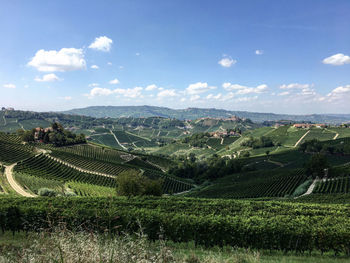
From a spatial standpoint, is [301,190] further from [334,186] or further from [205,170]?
[205,170]

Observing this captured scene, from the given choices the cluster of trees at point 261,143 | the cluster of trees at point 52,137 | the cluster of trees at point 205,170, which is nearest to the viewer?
the cluster of trees at point 205,170

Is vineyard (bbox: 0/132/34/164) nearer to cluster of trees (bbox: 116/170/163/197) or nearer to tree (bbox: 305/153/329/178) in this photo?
cluster of trees (bbox: 116/170/163/197)

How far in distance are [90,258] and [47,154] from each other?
304 feet

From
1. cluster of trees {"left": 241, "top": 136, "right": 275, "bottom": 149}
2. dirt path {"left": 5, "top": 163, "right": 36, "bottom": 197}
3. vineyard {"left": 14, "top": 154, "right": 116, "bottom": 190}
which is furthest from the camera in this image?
cluster of trees {"left": 241, "top": 136, "right": 275, "bottom": 149}

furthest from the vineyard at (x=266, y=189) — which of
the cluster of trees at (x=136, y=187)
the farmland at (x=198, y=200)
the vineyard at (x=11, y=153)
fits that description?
the vineyard at (x=11, y=153)

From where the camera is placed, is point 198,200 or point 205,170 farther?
point 205,170

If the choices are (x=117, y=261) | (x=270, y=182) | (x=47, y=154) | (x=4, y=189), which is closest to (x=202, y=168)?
(x=270, y=182)

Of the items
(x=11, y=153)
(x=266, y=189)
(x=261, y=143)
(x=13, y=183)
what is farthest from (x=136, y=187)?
(x=261, y=143)

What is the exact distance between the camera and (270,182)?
211 ft

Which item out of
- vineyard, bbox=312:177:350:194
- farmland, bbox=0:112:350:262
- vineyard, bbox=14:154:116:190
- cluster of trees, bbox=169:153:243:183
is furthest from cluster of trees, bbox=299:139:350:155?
vineyard, bbox=14:154:116:190

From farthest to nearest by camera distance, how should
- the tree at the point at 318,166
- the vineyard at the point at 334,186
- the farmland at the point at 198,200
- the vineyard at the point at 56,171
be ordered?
the tree at the point at 318,166, the vineyard at the point at 56,171, the vineyard at the point at 334,186, the farmland at the point at 198,200

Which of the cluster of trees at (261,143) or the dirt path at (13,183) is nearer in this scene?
the dirt path at (13,183)

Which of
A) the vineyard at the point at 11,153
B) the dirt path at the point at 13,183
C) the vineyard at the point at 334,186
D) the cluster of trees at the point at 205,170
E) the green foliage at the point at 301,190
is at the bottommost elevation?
the cluster of trees at the point at 205,170

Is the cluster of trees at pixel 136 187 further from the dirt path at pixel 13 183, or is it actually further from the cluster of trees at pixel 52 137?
the cluster of trees at pixel 52 137
